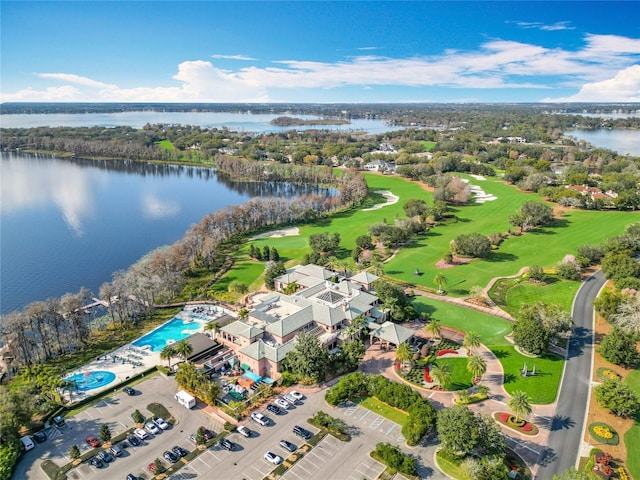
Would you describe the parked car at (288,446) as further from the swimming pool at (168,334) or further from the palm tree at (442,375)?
the swimming pool at (168,334)

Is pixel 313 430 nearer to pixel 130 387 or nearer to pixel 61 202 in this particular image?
pixel 130 387

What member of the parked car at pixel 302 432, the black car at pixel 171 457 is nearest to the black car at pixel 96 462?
the black car at pixel 171 457

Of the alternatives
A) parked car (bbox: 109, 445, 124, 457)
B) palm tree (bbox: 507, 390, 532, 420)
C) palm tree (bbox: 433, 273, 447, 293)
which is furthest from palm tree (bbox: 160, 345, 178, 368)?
palm tree (bbox: 433, 273, 447, 293)

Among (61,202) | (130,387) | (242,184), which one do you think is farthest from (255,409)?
(242,184)

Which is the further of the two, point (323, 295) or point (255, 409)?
point (323, 295)

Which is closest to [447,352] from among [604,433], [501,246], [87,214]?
[604,433]

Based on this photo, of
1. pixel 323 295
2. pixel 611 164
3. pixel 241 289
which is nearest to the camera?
pixel 323 295
